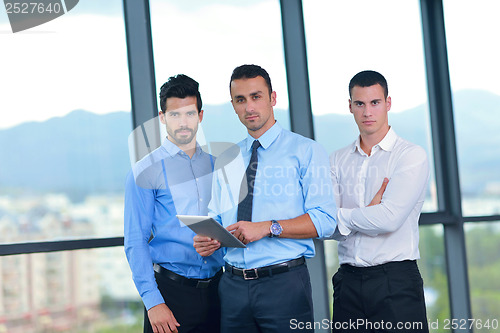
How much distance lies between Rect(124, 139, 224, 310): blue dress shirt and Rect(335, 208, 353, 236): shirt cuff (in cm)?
61

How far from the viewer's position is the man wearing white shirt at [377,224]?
2.27m

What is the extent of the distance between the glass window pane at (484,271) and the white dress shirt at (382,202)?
5.66 ft

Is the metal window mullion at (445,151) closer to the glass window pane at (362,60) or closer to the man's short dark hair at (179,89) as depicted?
the glass window pane at (362,60)

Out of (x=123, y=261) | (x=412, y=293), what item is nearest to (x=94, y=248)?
(x=123, y=261)

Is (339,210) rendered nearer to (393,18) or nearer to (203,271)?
(203,271)

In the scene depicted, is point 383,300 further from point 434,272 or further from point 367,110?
point 434,272

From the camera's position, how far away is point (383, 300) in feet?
7.39

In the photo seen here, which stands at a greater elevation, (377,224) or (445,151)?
(445,151)

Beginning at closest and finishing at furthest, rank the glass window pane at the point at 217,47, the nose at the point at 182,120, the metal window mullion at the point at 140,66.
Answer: the nose at the point at 182,120 < the metal window mullion at the point at 140,66 < the glass window pane at the point at 217,47

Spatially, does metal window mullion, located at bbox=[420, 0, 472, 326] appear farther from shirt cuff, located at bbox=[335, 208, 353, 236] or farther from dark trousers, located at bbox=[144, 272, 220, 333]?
dark trousers, located at bbox=[144, 272, 220, 333]

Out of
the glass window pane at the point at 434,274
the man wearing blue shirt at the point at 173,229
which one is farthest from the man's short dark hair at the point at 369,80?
the glass window pane at the point at 434,274

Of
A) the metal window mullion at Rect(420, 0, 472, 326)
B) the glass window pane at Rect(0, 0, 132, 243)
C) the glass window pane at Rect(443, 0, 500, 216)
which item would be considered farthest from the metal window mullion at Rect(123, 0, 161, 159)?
the glass window pane at Rect(443, 0, 500, 216)

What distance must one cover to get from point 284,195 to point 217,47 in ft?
5.41

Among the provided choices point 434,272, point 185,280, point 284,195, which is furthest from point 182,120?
point 434,272
